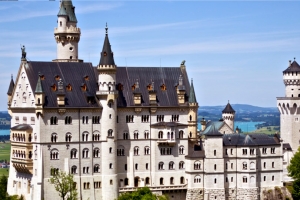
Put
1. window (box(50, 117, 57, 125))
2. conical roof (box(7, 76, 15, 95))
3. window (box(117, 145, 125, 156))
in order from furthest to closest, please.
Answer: conical roof (box(7, 76, 15, 95)) → window (box(117, 145, 125, 156)) → window (box(50, 117, 57, 125))

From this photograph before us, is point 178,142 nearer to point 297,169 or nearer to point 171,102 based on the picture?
point 171,102

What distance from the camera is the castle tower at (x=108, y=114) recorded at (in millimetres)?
136250

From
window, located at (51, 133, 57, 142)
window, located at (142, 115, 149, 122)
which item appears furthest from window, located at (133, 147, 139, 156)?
window, located at (51, 133, 57, 142)

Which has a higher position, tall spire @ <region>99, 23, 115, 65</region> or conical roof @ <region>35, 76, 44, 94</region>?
tall spire @ <region>99, 23, 115, 65</region>

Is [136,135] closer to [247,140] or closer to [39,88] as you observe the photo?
[247,140]

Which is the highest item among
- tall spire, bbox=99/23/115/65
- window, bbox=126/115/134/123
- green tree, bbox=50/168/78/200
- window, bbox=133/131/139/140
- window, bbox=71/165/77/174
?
tall spire, bbox=99/23/115/65

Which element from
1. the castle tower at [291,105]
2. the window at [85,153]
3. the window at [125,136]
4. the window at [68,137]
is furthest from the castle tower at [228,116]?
the window at [68,137]

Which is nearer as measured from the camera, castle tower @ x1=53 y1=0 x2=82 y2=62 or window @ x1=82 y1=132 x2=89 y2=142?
window @ x1=82 y1=132 x2=89 y2=142

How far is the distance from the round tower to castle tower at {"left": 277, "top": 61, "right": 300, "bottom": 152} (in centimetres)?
4168

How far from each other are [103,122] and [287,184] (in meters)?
37.4

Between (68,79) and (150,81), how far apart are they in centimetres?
1474

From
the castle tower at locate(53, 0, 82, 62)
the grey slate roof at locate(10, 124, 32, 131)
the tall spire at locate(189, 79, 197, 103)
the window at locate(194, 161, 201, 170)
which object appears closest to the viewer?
the grey slate roof at locate(10, 124, 32, 131)

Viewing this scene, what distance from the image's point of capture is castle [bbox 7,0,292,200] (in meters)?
133

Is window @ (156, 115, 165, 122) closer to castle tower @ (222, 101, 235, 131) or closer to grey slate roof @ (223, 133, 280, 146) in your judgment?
grey slate roof @ (223, 133, 280, 146)
